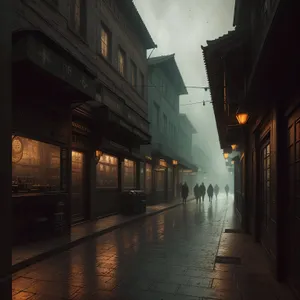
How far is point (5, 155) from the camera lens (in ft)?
8.56

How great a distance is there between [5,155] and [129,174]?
18.3 meters

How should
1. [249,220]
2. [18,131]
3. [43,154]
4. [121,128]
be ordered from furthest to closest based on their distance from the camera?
1. [121,128]
2. [249,220]
3. [43,154]
4. [18,131]

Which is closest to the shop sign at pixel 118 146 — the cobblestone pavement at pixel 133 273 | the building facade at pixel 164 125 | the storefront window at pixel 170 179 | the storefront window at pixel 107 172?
the storefront window at pixel 107 172

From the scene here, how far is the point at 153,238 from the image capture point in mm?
10867

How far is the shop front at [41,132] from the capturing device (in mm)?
7859

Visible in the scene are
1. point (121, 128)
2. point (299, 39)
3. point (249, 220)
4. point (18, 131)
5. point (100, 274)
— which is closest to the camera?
point (299, 39)

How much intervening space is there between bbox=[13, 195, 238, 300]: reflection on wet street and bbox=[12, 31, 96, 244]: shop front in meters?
1.45

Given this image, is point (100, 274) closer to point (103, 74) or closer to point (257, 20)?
point (257, 20)

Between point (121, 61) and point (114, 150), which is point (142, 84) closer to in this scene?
point (121, 61)

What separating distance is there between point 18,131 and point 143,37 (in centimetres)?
1546

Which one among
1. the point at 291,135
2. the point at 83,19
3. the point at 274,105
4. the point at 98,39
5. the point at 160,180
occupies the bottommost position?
the point at 160,180

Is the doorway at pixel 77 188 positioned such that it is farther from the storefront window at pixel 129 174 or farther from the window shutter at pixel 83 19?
the storefront window at pixel 129 174

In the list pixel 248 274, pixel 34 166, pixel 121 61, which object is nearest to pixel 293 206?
pixel 248 274

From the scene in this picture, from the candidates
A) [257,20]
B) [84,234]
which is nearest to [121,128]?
[84,234]
